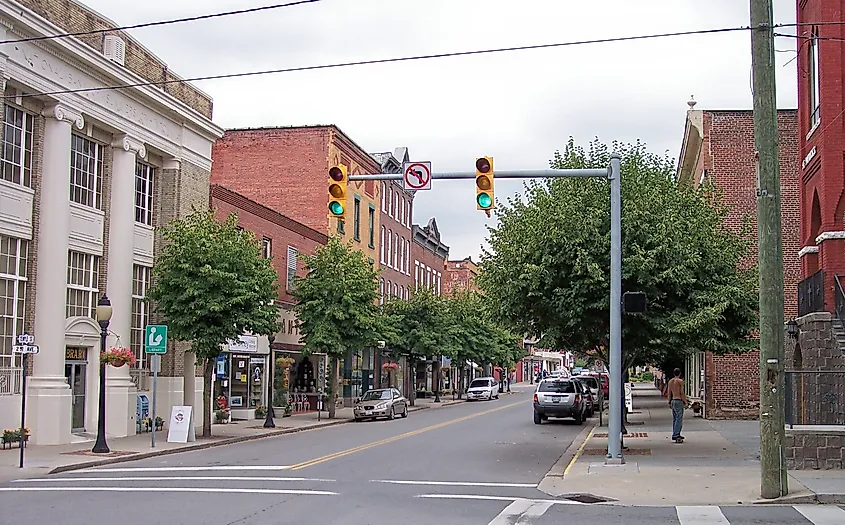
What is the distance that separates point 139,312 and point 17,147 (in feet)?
24.7

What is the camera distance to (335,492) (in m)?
15.2

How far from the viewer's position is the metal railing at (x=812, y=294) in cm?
2182

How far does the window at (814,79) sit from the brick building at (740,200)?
952 cm

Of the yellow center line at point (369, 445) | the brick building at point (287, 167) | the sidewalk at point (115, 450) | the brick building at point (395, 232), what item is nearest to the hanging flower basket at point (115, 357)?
the sidewalk at point (115, 450)

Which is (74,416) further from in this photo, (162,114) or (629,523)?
(629,523)

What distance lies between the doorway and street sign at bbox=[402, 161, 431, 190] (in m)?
14.6

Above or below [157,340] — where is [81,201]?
above

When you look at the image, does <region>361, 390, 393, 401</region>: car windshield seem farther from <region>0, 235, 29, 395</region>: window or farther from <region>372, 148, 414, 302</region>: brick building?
<region>0, 235, 29, 395</region>: window

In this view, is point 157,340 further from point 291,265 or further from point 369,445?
point 291,265

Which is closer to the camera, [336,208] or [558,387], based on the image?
[336,208]

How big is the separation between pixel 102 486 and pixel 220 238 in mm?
12557

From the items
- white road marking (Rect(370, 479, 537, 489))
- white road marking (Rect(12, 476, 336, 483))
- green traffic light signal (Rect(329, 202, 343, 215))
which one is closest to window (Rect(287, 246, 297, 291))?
white road marking (Rect(12, 476, 336, 483))

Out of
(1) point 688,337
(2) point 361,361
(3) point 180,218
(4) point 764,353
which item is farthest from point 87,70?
(2) point 361,361

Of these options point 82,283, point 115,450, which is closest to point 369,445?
point 115,450
